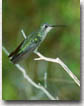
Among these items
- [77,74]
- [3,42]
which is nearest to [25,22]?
[3,42]

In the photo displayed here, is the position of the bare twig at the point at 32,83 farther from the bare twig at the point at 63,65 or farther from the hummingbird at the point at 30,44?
the bare twig at the point at 63,65

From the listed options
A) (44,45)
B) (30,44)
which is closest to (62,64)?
(44,45)

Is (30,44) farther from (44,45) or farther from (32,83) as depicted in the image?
(32,83)

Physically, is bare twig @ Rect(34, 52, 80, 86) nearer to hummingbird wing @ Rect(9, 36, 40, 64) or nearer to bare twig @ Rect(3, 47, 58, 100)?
hummingbird wing @ Rect(9, 36, 40, 64)

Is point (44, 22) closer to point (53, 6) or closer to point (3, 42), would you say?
point (53, 6)

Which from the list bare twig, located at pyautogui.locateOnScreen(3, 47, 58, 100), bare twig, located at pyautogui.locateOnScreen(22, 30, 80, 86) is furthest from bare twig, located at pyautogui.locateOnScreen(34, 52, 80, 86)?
bare twig, located at pyautogui.locateOnScreen(3, 47, 58, 100)

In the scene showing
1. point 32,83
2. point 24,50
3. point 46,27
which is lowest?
point 32,83
